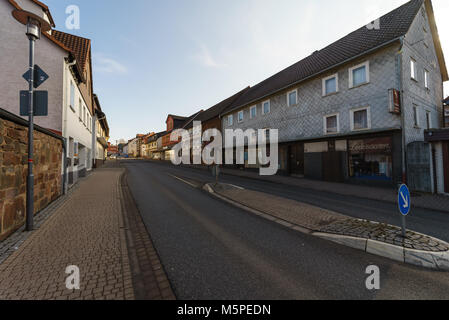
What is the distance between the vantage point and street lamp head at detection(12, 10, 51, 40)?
169 inches

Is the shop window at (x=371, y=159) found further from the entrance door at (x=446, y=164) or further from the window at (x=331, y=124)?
the entrance door at (x=446, y=164)

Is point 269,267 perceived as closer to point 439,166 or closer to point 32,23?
point 32,23

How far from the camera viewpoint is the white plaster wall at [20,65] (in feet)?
27.6

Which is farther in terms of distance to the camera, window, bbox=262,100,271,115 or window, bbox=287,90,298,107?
window, bbox=262,100,271,115

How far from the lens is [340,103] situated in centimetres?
1327

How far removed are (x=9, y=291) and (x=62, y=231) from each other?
2.15 meters

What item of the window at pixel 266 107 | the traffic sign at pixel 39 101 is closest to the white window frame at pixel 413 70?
the window at pixel 266 107

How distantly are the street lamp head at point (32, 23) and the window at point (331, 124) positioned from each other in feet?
48.4

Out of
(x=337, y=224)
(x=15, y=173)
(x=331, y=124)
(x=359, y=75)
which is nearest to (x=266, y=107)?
(x=331, y=124)

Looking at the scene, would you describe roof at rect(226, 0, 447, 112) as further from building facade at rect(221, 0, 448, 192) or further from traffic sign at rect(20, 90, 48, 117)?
traffic sign at rect(20, 90, 48, 117)

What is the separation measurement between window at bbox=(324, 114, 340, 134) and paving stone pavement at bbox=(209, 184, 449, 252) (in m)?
8.98
